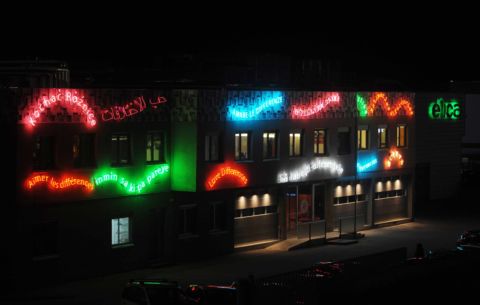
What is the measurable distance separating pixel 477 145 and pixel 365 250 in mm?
47526

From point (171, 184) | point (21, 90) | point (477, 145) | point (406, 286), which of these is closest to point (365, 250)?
point (171, 184)

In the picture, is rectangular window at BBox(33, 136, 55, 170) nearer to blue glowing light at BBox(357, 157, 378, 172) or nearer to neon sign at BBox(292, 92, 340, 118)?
neon sign at BBox(292, 92, 340, 118)

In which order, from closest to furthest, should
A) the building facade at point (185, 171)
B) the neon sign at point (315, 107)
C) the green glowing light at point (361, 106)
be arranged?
the building facade at point (185, 171), the neon sign at point (315, 107), the green glowing light at point (361, 106)

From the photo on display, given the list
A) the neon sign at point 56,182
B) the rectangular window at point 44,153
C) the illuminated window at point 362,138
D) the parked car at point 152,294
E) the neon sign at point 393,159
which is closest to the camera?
the parked car at point 152,294

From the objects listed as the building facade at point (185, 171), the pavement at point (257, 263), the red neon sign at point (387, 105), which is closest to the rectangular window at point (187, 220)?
the building facade at point (185, 171)

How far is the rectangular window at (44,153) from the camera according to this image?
1326 inches

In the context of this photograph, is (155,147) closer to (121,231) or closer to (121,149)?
(121,149)

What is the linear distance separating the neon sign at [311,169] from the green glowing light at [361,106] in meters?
3.14

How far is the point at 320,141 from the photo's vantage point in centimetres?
4638

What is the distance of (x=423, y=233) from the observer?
48625 millimetres

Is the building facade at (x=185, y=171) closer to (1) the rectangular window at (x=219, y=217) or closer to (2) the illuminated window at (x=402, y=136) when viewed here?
(1) the rectangular window at (x=219, y=217)

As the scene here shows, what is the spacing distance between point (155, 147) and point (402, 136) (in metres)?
17.7

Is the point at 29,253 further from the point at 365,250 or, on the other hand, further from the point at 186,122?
the point at 365,250

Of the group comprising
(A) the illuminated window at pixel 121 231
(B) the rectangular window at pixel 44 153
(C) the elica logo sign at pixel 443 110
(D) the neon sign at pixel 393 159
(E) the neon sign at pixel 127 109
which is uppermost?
(C) the elica logo sign at pixel 443 110
